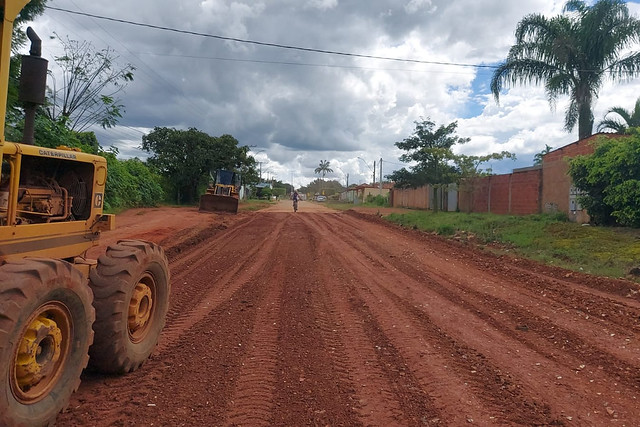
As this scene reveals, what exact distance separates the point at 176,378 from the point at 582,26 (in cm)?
2383

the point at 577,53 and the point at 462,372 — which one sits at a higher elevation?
the point at 577,53

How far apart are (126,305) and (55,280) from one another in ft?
3.65

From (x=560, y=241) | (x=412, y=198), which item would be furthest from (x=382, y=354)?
(x=412, y=198)

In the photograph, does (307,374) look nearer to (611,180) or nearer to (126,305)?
(126,305)

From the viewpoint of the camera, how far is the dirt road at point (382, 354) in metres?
3.69

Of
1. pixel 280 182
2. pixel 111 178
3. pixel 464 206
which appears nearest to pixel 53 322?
pixel 111 178

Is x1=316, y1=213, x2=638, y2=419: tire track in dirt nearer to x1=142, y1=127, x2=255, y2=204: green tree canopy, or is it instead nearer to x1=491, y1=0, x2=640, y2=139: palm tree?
x1=491, y1=0, x2=640, y2=139: palm tree

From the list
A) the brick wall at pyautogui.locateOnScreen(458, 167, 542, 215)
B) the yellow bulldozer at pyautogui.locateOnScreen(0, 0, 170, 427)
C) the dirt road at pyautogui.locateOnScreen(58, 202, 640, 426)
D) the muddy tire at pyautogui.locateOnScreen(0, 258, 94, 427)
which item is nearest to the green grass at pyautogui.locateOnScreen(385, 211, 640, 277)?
the dirt road at pyautogui.locateOnScreen(58, 202, 640, 426)

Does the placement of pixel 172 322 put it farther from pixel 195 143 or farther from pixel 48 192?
pixel 195 143

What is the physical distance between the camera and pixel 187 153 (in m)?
37.0

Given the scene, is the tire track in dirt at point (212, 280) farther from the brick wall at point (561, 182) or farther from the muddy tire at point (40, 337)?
the brick wall at point (561, 182)

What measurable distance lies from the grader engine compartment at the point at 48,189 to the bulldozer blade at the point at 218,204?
24050 millimetres

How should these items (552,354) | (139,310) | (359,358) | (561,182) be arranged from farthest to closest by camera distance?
(561,182), (552,354), (359,358), (139,310)

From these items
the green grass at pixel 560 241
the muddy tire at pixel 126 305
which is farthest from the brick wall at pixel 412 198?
the muddy tire at pixel 126 305
